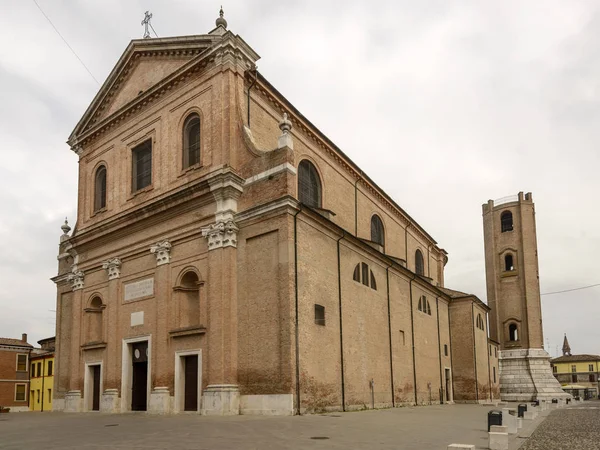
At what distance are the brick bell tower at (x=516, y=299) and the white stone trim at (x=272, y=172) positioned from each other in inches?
1376

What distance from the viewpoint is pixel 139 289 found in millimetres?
23531

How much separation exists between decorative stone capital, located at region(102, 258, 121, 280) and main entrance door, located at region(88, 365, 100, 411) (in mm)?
4076

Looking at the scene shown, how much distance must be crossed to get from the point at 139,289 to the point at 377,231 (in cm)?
1517

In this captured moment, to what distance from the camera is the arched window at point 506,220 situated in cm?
5106

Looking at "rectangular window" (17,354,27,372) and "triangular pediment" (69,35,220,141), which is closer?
"triangular pediment" (69,35,220,141)

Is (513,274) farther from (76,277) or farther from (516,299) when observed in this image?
(76,277)

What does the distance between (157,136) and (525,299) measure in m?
36.2

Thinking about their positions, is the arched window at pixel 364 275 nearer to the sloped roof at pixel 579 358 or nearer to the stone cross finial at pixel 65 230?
the stone cross finial at pixel 65 230

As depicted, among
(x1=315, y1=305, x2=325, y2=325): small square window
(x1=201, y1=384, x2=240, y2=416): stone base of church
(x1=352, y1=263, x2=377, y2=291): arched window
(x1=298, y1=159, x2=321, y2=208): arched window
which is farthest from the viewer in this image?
(x1=298, y1=159, x2=321, y2=208): arched window

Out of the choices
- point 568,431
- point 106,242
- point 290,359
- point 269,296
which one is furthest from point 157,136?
point 568,431

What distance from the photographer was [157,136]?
24453 millimetres

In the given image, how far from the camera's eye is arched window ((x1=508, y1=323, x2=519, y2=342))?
48.7 meters

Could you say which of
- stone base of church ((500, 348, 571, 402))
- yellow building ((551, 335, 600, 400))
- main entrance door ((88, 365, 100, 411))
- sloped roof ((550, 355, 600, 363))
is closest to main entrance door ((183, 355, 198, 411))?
main entrance door ((88, 365, 100, 411))

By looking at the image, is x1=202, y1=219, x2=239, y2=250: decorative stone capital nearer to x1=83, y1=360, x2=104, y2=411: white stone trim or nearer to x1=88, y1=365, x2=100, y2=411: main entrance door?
x1=83, y1=360, x2=104, y2=411: white stone trim
